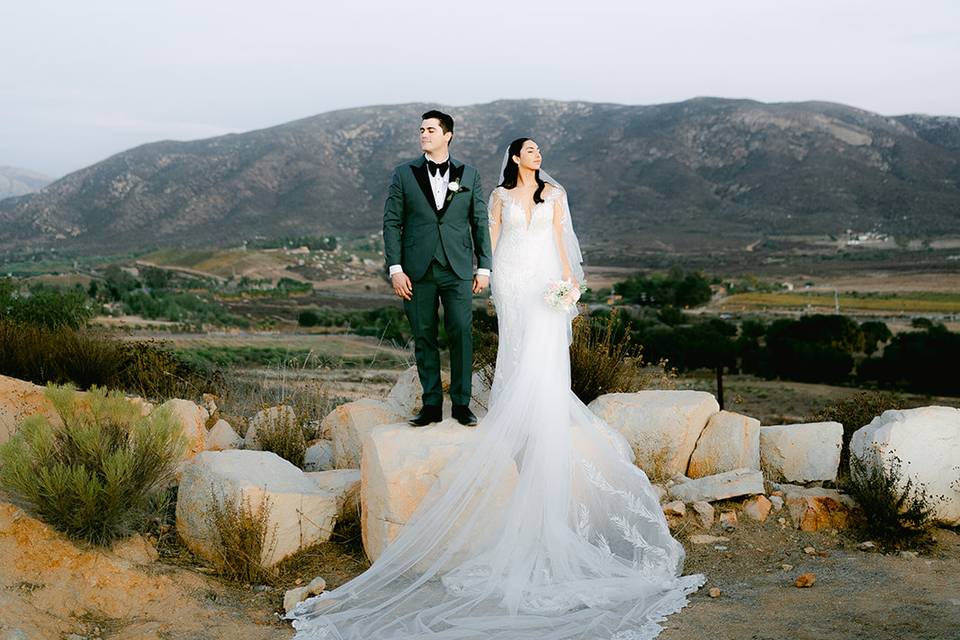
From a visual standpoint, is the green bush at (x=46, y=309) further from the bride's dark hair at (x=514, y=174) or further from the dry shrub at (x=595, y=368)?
the bride's dark hair at (x=514, y=174)

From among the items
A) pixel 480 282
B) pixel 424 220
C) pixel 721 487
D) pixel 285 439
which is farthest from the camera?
pixel 285 439

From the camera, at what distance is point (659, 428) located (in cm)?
770

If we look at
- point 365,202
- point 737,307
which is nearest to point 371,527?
point 737,307

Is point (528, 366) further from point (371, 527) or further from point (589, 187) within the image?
point (589, 187)

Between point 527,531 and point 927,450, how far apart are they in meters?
3.29

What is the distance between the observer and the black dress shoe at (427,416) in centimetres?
660

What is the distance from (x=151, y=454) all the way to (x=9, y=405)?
7.65ft

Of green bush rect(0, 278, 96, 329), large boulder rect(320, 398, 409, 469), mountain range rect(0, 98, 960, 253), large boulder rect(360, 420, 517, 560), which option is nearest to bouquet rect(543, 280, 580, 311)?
large boulder rect(360, 420, 517, 560)

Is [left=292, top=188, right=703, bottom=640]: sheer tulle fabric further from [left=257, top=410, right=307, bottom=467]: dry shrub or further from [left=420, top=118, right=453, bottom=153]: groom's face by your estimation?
[left=257, top=410, right=307, bottom=467]: dry shrub

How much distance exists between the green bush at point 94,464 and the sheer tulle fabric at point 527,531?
1495 millimetres

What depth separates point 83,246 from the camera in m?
106

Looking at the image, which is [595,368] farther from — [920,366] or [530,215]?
[920,366]

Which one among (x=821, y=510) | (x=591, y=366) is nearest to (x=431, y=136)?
(x=591, y=366)

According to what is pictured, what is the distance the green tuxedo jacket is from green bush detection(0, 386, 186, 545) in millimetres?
2090
